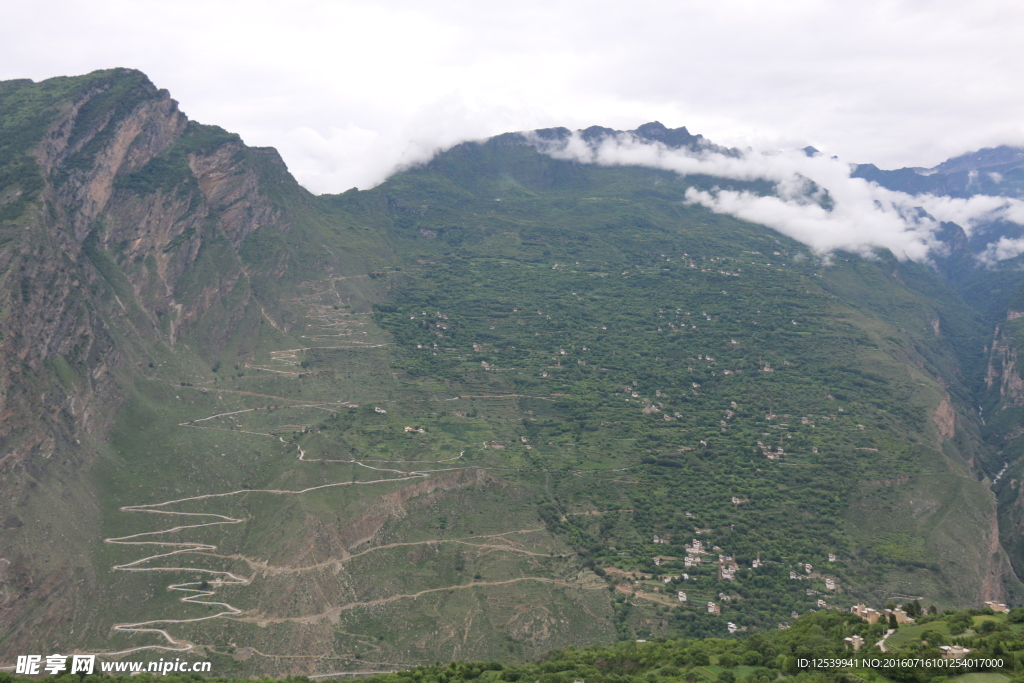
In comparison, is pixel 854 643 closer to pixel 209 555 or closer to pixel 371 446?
pixel 209 555

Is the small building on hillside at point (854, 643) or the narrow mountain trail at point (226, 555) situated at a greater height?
the small building on hillside at point (854, 643)

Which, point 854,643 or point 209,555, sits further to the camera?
point 209,555

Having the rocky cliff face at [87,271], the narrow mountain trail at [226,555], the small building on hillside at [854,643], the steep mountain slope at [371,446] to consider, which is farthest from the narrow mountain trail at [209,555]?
the small building on hillside at [854,643]

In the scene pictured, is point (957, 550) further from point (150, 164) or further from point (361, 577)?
point (150, 164)

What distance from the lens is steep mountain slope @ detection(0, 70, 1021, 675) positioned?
89562 millimetres

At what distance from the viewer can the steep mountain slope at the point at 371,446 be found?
294 feet

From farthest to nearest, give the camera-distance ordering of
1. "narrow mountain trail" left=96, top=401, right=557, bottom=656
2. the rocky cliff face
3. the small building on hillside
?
the rocky cliff face, "narrow mountain trail" left=96, top=401, right=557, bottom=656, the small building on hillside

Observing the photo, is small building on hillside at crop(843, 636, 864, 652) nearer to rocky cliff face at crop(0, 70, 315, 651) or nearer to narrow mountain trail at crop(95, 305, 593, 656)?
narrow mountain trail at crop(95, 305, 593, 656)

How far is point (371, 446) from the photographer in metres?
119

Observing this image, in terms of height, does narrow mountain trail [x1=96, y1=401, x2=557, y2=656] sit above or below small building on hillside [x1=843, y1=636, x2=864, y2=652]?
below

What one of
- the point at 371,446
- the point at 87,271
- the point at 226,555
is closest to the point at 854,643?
the point at 226,555

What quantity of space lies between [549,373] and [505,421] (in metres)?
25.0

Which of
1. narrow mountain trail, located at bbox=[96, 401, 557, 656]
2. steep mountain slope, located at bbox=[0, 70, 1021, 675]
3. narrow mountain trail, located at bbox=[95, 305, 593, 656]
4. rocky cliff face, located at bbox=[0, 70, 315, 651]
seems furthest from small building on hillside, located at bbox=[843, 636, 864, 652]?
rocky cliff face, located at bbox=[0, 70, 315, 651]

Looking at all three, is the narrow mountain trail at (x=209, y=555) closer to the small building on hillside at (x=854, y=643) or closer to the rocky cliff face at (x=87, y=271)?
the rocky cliff face at (x=87, y=271)
